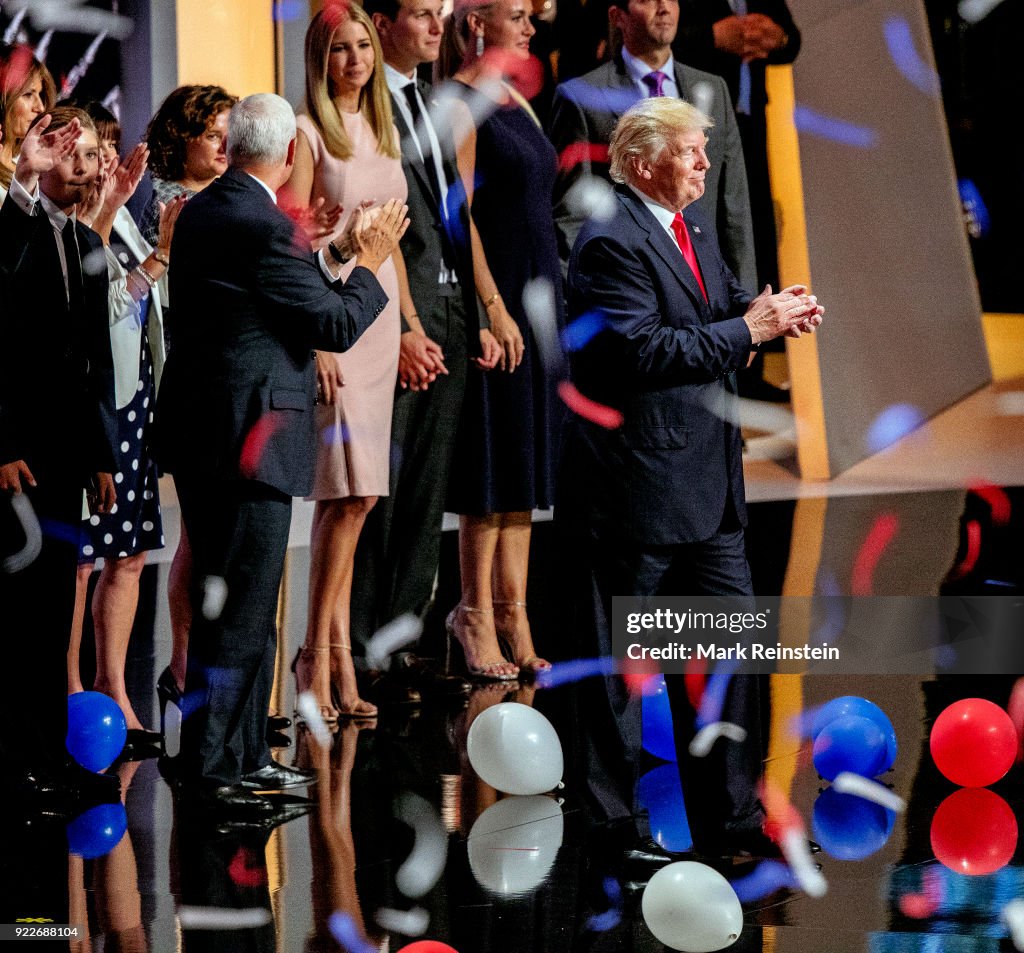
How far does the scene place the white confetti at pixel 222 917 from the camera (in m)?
2.87

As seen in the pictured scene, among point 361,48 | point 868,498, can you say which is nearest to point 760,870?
point 361,48

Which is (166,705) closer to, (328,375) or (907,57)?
(328,375)

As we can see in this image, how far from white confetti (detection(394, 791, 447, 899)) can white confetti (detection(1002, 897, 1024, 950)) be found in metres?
0.99

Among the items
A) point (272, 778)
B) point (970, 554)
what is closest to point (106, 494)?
point (272, 778)

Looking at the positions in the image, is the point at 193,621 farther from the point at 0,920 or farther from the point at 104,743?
the point at 0,920

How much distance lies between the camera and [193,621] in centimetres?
360

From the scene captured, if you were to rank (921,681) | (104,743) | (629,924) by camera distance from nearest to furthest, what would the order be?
(629,924), (104,743), (921,681)

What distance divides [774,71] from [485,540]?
387 cm

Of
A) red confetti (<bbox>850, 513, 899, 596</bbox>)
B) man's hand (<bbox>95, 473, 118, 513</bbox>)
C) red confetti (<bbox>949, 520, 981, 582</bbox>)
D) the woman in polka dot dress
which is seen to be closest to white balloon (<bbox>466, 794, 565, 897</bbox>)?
the woman in polka dot dress

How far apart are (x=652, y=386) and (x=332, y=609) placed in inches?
59.0

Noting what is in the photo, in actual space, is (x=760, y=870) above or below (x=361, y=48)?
below

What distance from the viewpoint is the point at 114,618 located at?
4184mm

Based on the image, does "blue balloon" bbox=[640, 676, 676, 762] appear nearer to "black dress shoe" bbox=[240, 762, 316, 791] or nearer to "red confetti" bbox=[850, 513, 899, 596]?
"black dress shoe" bbox=[240, 762, 316, 791]

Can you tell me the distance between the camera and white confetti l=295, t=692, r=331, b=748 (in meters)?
4.27
